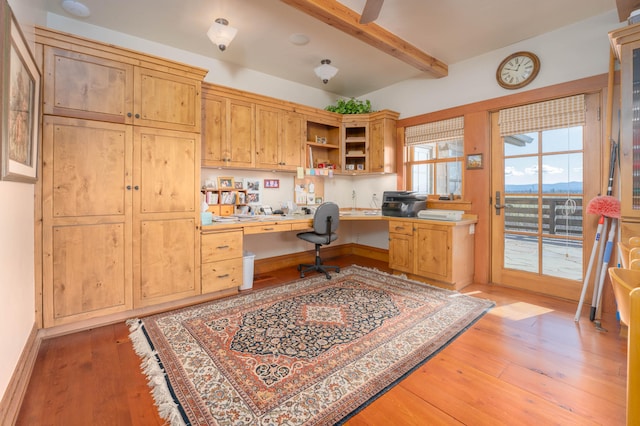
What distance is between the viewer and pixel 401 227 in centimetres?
377

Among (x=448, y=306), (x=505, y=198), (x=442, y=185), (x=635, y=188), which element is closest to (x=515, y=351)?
(x=448, y=306)

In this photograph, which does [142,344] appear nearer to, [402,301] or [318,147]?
[402,301]

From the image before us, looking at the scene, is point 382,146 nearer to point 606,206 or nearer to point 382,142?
point 382,142

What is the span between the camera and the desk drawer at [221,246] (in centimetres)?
297

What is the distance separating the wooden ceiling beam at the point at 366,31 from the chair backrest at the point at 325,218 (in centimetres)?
185

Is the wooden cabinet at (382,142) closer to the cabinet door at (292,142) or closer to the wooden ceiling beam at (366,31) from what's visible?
the wooden ceiling beam at (366,31)

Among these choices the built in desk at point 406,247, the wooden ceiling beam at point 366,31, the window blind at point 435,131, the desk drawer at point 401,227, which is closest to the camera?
the wooden ceiling beam at point 366,31

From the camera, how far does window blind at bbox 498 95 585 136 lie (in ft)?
9.48

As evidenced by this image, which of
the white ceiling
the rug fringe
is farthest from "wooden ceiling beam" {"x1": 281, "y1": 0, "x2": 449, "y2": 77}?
the rug fringe

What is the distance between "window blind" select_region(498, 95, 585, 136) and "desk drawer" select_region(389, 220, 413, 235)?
4.97 feet

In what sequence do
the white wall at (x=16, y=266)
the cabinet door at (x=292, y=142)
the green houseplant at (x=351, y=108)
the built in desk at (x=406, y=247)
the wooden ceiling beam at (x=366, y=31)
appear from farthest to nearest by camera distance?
1. the green houseplant at (x=351, y=108)
2. the cabinet door at (x=292, y=142)
3. the built in desk at (x=406, y=247)
4. the wooden ceiling beam at (x=366, y=31)
5. the white wall at (x=16, y=266)

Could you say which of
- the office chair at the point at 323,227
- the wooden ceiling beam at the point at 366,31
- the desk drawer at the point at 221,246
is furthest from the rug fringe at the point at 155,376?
the wooden ceiling beam at the point at 366,31

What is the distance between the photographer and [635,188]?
2.12 metres

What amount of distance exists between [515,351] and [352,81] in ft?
12.8
